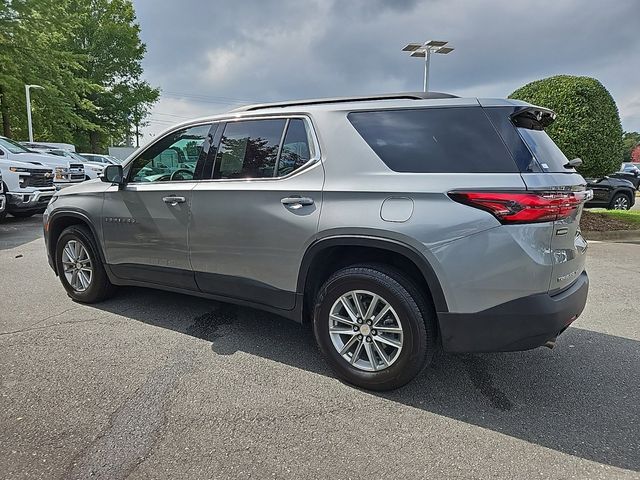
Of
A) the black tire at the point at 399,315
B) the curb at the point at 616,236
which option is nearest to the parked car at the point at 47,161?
the black tire at the point at 399,315

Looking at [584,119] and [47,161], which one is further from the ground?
[584,119]

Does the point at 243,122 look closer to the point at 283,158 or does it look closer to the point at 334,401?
the point at 283,158

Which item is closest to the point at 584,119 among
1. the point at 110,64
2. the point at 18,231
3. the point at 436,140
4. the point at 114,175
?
the point at 436,140

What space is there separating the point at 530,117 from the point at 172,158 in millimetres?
2815

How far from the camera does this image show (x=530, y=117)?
2689 millimetres

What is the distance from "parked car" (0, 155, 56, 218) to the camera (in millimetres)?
9367

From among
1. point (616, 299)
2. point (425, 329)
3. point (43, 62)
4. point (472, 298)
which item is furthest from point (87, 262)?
point (43, 62)

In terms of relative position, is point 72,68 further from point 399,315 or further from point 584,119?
point 399,315

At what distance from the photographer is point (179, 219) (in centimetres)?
353

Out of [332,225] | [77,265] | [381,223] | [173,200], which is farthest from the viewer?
[77,265]

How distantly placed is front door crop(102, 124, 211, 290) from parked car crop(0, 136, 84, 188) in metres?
8.43

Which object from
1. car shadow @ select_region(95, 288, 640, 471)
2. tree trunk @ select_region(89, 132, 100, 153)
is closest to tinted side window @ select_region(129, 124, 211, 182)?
car shadow @ select_region(95, 288, 640, 471)

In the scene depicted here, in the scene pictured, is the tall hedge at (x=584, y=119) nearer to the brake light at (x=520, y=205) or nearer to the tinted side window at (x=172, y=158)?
the brake light at (x=520, y=205)

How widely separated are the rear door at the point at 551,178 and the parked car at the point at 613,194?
1136cm
